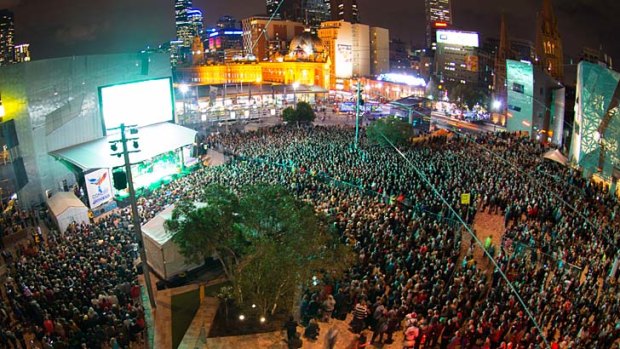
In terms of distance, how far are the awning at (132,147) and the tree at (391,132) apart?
12.6 metres

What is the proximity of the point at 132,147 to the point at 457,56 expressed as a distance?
4024 inches

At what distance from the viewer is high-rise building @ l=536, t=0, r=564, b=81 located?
66312mm

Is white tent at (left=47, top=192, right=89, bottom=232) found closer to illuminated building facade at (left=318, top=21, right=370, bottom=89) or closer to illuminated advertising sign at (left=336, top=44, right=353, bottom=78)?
illuminated building facade at (left=318, top=21, right=370, bottom=89)

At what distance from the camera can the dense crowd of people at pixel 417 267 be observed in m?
10.8

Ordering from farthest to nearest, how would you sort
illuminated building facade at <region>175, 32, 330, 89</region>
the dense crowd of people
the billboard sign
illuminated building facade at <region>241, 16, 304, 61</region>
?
illuminated building facade at <region>241, 16, 304, 61</region> → illuminated building facade at <region>175, 32, 330, 89</region> → the billboard sign → the dense crowd of people

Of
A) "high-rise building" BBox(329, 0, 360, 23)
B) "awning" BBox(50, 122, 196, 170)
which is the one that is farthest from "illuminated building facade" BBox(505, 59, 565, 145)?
"high-rise building" BBox(329, 0, 360, 23)

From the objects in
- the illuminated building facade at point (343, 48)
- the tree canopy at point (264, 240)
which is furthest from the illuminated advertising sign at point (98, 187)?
the illuminated building facade at point (343, 48)

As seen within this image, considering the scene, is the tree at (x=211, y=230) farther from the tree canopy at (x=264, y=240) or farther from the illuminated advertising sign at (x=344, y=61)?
the illuminated advertising sign at (x=344, y=61)

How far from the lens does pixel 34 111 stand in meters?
23.0

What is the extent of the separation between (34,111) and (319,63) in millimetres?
69964

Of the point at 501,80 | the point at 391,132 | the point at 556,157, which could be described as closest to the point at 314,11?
the point at 501,80

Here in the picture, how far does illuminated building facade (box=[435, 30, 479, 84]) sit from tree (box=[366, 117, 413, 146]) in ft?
224

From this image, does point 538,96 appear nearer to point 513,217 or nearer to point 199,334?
point 513,217

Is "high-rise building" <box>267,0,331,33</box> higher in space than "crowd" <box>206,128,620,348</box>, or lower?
higher
